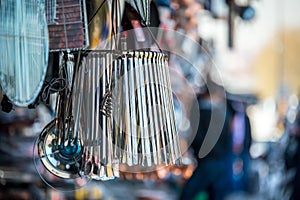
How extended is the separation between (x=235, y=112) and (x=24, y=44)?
0.89 metres

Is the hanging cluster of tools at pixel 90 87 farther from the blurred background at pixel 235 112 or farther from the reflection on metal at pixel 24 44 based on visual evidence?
the blurred background at pixel 235 112

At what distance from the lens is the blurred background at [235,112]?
132 centimetres

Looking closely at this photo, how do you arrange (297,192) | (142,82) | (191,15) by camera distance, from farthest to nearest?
(297,192) → (191,15) → (142,82)

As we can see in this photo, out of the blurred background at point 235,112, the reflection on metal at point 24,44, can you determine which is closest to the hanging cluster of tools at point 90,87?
the reflection on metal at point 24,44

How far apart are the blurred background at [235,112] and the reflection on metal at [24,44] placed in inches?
23.4

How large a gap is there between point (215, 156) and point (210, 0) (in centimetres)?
49

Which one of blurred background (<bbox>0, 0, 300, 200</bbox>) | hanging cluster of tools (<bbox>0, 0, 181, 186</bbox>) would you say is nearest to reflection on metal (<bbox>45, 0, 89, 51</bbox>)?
hanging cluster of tools (<bbox>0, 0, 181, 186</bbox>)

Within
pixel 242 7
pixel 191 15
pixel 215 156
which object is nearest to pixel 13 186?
pixel 215 156

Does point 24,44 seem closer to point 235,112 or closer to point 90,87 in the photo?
point 90,87

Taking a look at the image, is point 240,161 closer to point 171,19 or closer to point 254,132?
point 254,132

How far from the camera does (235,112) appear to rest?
1.44 m

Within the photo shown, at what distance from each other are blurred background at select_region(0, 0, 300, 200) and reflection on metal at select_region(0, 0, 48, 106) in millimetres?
596

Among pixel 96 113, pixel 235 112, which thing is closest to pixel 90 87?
pixel 96 113

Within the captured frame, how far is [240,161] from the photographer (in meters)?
1.46
